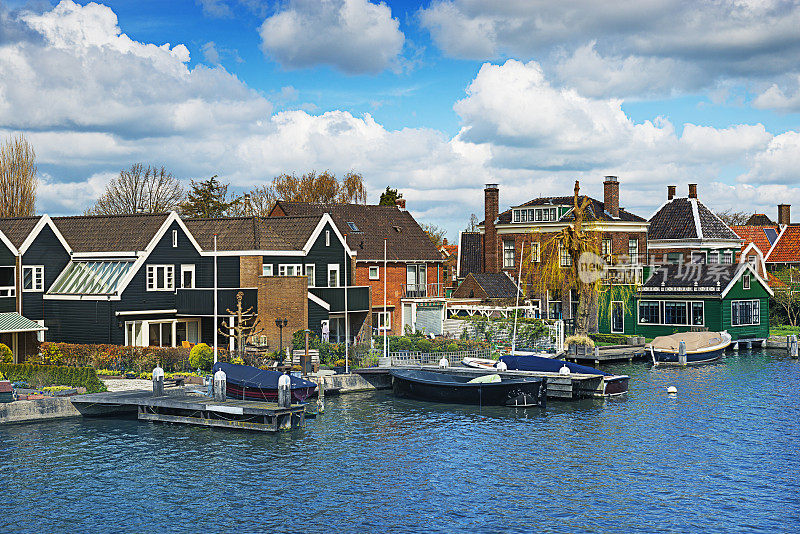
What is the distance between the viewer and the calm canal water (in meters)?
27.3

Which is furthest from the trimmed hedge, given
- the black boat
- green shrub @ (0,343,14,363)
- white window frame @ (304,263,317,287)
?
white window frame @ (304,263,317,287)

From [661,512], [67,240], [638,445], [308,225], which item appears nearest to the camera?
[661,512]

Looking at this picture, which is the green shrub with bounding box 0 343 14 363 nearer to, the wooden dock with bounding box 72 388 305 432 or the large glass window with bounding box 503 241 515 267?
the wooden dock with bounding box 72 388 305 432

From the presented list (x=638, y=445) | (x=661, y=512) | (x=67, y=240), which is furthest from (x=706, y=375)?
(x=67, y=240)

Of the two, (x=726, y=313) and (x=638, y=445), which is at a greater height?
(x=726, y=313)

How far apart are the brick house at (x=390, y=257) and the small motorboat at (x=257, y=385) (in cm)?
2672

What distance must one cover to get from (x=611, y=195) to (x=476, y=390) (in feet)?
139

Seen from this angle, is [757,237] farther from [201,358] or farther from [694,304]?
[201,358]

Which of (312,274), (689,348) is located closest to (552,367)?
(689,348)

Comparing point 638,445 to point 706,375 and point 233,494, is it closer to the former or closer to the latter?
point 233,494

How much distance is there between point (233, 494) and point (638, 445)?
16804mm

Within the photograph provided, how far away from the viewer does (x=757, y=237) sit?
354 ft

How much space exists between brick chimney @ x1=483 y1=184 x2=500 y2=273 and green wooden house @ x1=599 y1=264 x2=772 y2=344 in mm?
11963

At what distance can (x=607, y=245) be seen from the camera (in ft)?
272
